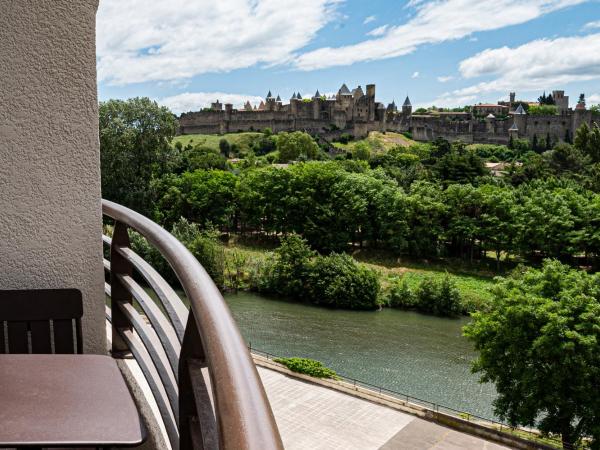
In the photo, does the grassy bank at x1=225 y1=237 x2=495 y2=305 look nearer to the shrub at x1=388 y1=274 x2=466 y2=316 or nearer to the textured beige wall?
the shrub at x1=388 y1=274 x2=466 y2=316

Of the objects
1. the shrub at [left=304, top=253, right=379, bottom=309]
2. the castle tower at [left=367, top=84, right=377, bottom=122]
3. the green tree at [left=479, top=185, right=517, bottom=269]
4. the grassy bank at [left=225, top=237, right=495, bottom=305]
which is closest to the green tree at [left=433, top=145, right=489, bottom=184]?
the green tree at [left=479, top=185, right=517, bottom=269]

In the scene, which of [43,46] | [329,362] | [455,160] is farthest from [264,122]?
[43,46]

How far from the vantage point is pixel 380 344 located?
19.2 m

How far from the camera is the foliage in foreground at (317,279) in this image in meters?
23.6

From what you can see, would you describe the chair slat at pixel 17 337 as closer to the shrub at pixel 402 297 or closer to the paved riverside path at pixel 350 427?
the paved riverside path at pixel 350 427

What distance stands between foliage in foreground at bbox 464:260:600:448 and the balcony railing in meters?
11.2

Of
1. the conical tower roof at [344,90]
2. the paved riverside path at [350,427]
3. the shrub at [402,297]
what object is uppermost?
the conical tower roof at [344,90]

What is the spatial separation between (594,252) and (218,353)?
28.8 metres

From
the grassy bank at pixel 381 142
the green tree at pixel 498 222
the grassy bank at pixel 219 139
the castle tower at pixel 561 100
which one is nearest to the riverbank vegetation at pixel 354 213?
the green tree at pixel 498 222

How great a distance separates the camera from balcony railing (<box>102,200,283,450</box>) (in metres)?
0.79

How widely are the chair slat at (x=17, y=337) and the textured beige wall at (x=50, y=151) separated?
29 cm

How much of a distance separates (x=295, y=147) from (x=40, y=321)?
49.7 metres

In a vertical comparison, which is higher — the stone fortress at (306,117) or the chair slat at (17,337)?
the stone fortress at (306,117)

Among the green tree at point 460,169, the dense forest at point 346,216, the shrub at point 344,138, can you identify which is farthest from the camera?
the shrub at point 344,138
